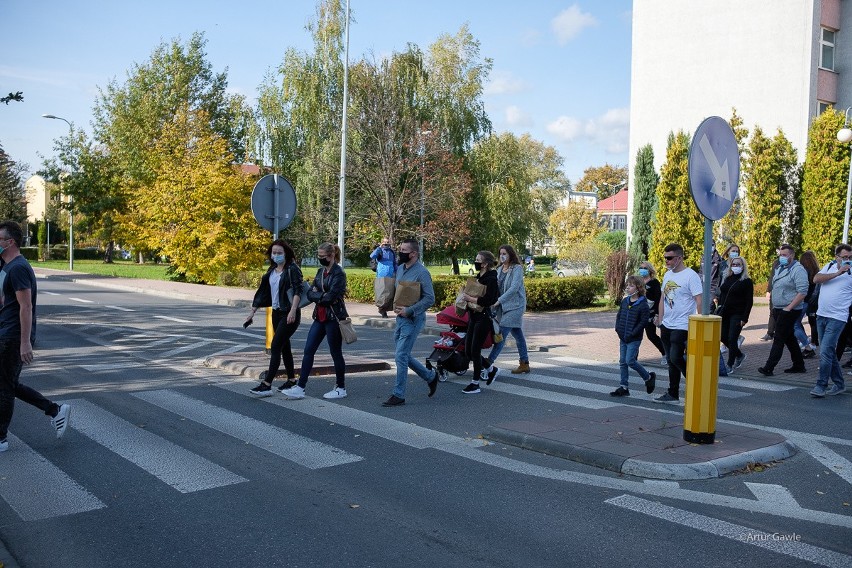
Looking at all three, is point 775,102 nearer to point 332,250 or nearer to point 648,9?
point 648,9

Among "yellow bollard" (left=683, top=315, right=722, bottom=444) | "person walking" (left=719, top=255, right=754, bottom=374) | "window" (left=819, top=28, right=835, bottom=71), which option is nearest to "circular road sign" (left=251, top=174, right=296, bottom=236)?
"person walking" (left=719, top=255, right=754, bottom=374)

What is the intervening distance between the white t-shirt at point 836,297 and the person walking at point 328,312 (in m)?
5.75

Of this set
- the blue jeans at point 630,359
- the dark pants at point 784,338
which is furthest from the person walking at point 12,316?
the dark pants at point 784,338

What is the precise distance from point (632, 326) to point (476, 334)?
1908 mm

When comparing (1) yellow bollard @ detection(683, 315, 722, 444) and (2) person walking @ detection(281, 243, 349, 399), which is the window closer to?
(2) person walking @ detection(281, 243, 349, 399)

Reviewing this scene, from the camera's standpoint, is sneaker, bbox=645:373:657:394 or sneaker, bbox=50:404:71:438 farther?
sneaker, bbox=645:373:657:394

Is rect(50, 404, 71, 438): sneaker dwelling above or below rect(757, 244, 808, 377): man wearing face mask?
below

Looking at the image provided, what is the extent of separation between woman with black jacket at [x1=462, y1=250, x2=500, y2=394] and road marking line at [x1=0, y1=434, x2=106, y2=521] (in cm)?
496

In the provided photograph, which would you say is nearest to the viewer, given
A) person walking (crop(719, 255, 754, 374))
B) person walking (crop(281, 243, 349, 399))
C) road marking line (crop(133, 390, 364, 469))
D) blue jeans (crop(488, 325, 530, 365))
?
road marking line (crop(133, 390, 364, 469))

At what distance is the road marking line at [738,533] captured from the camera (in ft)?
14.1

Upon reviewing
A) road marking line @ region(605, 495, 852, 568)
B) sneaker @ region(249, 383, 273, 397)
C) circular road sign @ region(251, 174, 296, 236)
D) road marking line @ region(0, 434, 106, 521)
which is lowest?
road marking line @ region(0, 434, 106, 521)

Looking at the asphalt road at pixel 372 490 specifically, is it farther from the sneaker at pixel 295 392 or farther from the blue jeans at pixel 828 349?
the blue jeans at pixel 828 349

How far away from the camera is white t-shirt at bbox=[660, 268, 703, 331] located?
8789mm

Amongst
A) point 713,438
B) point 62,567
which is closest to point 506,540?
point 62,567
